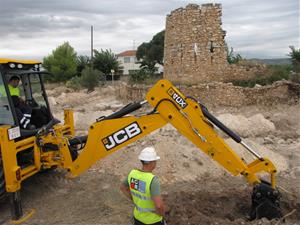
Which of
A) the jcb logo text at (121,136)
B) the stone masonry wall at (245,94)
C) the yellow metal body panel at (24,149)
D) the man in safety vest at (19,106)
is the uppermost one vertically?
the man in safety vest at (19,106)

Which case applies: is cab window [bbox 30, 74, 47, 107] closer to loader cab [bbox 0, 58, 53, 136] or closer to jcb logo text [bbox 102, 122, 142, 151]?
loader cab [bbox 0, 58, 53, 136]

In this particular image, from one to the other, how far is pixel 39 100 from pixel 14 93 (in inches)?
38.9

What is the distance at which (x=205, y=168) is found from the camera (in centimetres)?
811

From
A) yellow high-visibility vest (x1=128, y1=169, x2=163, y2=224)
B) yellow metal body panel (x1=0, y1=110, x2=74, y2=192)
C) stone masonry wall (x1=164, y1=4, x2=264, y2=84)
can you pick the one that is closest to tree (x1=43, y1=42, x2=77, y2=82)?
stone masonry wall (x1=164, y1=4, x2=264, y2=84)

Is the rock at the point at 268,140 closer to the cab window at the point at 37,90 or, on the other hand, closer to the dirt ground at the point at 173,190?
the dirt ground at the point at 173,190

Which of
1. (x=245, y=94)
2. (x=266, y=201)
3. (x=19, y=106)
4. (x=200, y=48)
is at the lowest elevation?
(x=245, y=94)

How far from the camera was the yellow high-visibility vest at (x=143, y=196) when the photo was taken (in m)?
3.84

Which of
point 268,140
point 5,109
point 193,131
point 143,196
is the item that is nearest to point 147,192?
point 143,196

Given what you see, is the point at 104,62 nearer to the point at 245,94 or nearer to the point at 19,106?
the point at 245,94

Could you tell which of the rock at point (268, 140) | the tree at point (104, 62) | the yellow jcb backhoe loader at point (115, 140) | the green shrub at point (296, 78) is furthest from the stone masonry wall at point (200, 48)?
the tree at point (104, 62)

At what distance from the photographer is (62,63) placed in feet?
158

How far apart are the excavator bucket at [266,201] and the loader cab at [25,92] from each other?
12.1 ft

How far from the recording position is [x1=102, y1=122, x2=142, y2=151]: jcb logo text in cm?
537

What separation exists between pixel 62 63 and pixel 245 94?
35.5 metres
